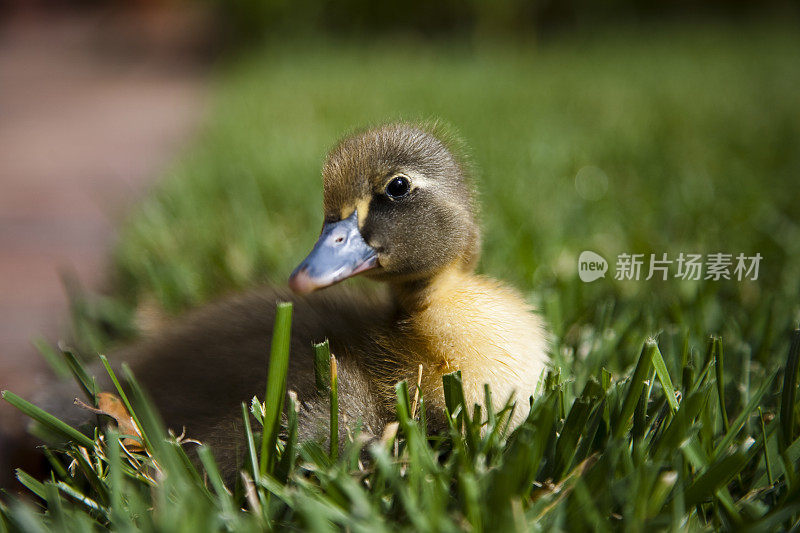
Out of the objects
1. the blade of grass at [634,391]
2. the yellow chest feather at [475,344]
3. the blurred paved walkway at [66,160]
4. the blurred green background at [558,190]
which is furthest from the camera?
the blurred paved walkway at [66,160]

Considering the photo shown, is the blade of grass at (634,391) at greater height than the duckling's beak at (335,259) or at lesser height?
lesser

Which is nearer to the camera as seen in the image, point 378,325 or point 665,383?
point 665,383

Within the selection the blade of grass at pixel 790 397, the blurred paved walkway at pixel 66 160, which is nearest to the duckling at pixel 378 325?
the blade of grass at pixel 790 397

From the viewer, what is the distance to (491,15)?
923 centimetres

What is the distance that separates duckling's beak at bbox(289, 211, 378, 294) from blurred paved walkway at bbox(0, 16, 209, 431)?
0.77 m

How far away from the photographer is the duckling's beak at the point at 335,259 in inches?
49.0

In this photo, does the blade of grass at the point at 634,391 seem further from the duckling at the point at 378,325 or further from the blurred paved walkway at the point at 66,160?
the blurred paved walkway at the point at 66,160

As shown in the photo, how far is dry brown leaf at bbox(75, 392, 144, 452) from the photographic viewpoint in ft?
4.16

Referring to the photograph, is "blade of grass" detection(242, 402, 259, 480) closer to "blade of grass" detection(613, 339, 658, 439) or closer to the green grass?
the green grass

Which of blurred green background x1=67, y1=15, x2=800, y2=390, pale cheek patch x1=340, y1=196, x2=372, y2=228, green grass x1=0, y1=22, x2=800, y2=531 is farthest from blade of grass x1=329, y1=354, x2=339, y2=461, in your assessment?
blurred green background x1=67, y1=15, x2=800, y2=390

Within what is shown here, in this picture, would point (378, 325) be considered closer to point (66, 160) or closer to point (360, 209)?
point (360, 209)

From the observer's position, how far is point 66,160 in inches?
181

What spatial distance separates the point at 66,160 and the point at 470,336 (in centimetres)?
401

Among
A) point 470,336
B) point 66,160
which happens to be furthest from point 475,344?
point 66,160
